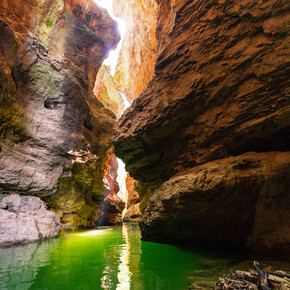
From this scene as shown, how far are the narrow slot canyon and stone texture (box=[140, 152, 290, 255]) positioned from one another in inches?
0.9

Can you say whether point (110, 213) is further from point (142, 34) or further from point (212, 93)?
point (142, 34)

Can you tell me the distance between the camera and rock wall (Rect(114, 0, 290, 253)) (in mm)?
3979

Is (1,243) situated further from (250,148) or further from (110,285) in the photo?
(250,148)

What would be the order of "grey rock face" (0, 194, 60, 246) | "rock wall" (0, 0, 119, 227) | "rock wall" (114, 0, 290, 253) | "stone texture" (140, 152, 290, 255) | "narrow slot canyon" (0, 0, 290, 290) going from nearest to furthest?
"narrow slot canyon" (0, 0, 290, 290) < "stone texture" (140, 152, 290, 255) < "rock wall" (114, 0, 290, 253) < "grey rock face" (0, 194, 60, 246) < "rock wall" (0, 0, 119, 227)

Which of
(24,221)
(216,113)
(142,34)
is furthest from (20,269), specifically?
(142,34)

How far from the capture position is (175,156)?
654 centimetres

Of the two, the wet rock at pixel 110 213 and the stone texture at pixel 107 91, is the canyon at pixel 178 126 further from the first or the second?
the stone texture at pixel 107 91

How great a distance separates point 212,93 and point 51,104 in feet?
29.1

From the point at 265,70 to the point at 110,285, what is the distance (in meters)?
5.23

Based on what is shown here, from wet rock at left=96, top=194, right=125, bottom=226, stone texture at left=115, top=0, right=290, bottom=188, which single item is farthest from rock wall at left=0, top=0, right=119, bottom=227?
wet rock at left=96, top=194, right=125, bottom=226

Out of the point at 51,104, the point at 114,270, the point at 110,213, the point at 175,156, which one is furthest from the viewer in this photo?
the point at 110,213

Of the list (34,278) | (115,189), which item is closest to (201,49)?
(34,278)

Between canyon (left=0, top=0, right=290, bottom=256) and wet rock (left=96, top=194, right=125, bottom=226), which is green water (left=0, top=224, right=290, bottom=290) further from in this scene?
wet rock (left=96, top=194, right=125, bottom=226)

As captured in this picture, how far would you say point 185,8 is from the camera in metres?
6.29
